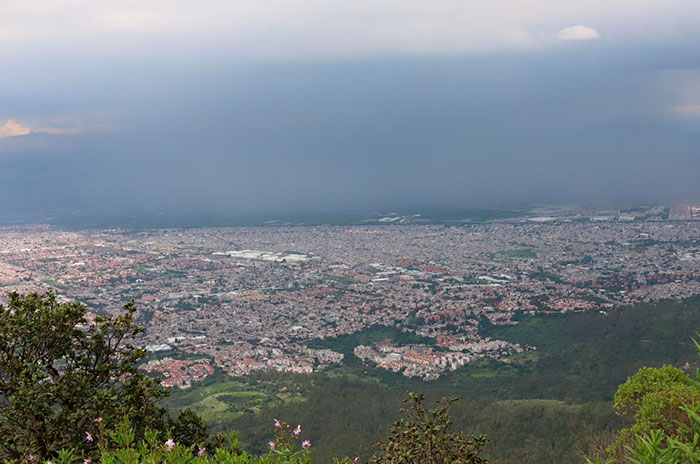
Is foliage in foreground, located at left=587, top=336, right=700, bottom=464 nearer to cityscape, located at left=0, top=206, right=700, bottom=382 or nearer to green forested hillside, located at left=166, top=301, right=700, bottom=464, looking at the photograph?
green forested hillside, located at left=166, top=301, right=700, bottom=464

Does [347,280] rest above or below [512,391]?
above

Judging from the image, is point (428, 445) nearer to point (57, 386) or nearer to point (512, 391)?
point (57, 386)

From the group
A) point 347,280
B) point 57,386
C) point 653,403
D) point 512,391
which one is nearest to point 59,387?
point 57,386

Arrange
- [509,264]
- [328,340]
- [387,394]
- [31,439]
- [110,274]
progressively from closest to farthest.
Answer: [31,439]
[387,394]
[328,340]
[110,274]
[509,264]

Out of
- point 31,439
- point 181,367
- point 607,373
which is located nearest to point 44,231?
point 181,367

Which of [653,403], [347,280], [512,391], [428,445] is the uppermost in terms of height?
[428,445]

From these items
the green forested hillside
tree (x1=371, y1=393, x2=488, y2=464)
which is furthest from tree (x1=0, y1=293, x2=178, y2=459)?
the green forested hillside

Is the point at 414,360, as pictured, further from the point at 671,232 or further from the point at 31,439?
the point at 671,232

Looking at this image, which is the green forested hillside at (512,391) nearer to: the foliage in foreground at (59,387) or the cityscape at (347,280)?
the cityscape at (347,280)
